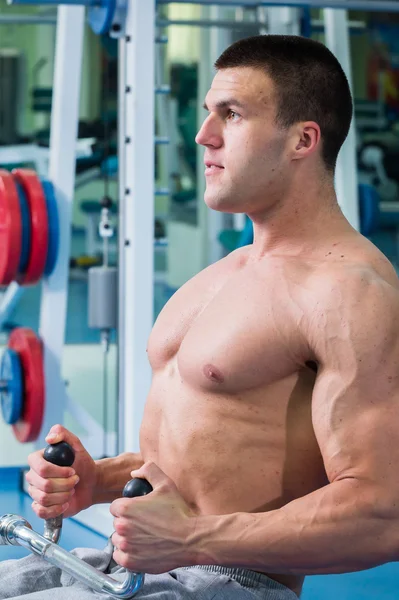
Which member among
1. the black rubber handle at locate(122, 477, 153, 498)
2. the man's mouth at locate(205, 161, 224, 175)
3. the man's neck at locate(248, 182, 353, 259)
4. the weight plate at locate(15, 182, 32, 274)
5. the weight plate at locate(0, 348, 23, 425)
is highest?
the man's mouth at locate(205, 161, 224, 175)

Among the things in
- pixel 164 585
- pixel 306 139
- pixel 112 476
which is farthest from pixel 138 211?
pixel 164 585

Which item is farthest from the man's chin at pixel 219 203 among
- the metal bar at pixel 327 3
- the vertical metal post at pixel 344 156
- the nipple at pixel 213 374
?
the vertical metal post at pixel 344 156

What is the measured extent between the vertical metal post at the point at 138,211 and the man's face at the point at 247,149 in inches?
57.2

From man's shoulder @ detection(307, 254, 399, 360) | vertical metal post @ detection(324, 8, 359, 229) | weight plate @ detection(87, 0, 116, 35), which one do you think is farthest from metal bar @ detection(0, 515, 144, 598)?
vertical metal post @ detection(324, 8, 359, 229)

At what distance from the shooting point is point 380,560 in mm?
1260

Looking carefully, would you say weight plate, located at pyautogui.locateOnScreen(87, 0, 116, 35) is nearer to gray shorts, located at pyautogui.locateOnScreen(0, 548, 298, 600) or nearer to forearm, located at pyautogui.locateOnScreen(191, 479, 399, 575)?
gray shorts, located at pyautogui.locateOnScreen(0, 548, 298, 600)

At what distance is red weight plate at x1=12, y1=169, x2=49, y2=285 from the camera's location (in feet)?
11.0

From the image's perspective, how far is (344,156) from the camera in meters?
3.74

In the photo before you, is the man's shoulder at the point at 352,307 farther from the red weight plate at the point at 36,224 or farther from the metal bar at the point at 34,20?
the metal bar at the point at 34,20

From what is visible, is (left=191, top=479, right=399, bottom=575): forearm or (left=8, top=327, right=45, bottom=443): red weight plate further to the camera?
(left=8, top=327, right=45, bottom=443): red weight plate

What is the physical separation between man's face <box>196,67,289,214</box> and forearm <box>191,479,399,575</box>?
44 cm

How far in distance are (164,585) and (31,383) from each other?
2.07 meters

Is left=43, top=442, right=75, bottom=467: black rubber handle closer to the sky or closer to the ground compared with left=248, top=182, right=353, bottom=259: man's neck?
closer to the ground

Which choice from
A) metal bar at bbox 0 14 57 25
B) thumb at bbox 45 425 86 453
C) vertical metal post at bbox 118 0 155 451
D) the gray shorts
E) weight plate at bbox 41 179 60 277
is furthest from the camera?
metal bar at bbox 0 14 57 25
